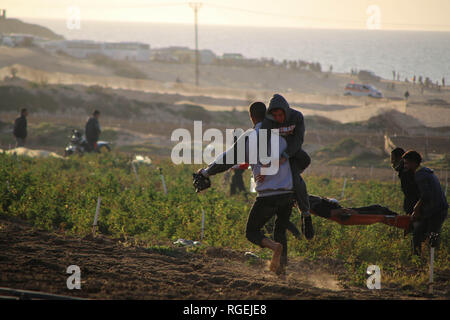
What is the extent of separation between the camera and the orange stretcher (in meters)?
8.17

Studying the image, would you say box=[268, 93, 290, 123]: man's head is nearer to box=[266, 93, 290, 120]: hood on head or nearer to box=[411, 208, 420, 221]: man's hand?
box=[266, 93, 290, 120]: hood on head

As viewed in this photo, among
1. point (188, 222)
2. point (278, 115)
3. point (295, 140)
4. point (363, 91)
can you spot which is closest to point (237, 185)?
point (188, 222)

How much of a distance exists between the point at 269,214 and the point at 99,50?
9661 cm

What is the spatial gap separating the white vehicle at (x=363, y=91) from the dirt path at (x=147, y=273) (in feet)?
171

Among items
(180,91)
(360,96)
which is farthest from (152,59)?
(360,96)

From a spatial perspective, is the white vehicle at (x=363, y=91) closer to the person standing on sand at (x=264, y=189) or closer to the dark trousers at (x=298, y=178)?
the dark trousers at (x=298, y=178)

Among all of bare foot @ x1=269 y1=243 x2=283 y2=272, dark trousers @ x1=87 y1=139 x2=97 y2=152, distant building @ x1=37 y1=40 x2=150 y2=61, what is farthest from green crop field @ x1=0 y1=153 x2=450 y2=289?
distant building @ x1=37 y1=40 x2=150 y2=61

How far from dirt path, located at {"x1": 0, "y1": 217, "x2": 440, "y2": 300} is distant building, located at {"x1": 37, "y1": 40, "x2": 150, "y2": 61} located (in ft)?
292

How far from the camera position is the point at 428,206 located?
26.2 ft

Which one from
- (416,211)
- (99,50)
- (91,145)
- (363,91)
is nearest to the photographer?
(416,211)

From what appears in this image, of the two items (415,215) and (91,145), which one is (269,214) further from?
(91,145)

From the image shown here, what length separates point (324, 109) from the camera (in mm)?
51156

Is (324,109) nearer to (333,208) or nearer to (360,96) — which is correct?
(360,96)
